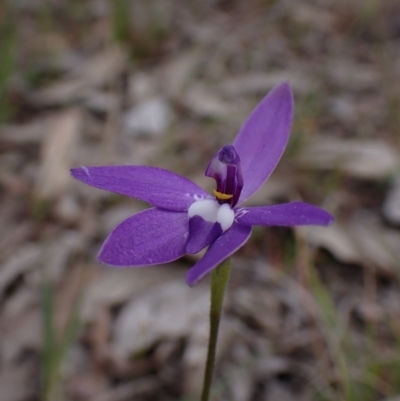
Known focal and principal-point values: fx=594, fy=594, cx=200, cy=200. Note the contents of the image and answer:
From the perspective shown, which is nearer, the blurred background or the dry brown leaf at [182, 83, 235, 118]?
the blurred background

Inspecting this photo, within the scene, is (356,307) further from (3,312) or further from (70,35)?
(70,35)

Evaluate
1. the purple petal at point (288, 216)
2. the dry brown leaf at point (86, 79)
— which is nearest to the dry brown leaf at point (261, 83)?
the dry brown leaf at point (86, 79)

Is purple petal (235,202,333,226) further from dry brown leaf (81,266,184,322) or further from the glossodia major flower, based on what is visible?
dry brown leaf (81,266,184,322)

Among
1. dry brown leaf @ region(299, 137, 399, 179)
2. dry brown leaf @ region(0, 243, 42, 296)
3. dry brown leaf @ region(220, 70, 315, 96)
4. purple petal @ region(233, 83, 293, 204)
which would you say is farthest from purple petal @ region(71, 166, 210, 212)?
dry brown leaf @ region(220, 70, 315, 96)

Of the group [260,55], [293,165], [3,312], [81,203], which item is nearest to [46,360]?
[3,312]

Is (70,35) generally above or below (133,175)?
below

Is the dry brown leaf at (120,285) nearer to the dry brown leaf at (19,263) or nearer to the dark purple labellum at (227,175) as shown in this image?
the dry brown leaf at (19,263)
